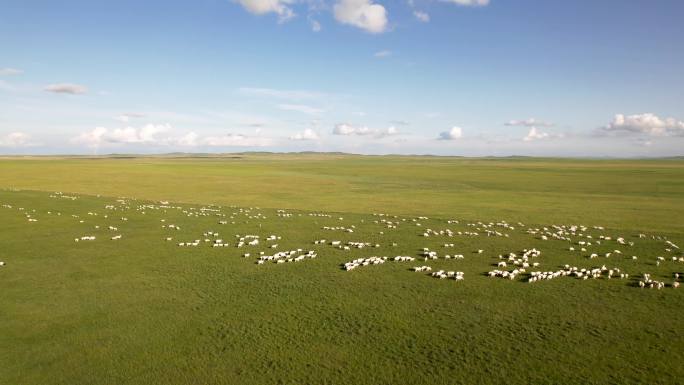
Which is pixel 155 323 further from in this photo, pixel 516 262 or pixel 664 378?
pixel 516 262

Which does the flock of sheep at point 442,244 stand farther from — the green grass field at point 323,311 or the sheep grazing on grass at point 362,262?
the green grass field at point 323,311

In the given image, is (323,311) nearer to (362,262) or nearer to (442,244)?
(362,262)

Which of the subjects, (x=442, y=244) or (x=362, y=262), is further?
(x=442, y=244)

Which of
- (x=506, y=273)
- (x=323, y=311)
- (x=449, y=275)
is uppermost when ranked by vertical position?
(x=506, y=273)

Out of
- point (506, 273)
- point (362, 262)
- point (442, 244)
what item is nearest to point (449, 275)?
point (506, 273)

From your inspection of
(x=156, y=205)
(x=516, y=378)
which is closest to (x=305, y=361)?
(x=516, y=378)

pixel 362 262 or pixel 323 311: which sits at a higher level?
pixel 362 262

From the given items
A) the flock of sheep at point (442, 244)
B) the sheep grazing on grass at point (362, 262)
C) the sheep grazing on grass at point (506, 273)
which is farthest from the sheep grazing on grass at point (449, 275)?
the sheep grazing on grass at point (362, 262)

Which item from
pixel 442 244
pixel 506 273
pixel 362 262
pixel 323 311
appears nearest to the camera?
pixel 323 311

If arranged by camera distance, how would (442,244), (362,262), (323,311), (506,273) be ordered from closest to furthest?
(323,311) → (506,273) → (362,262) → (442,244)
